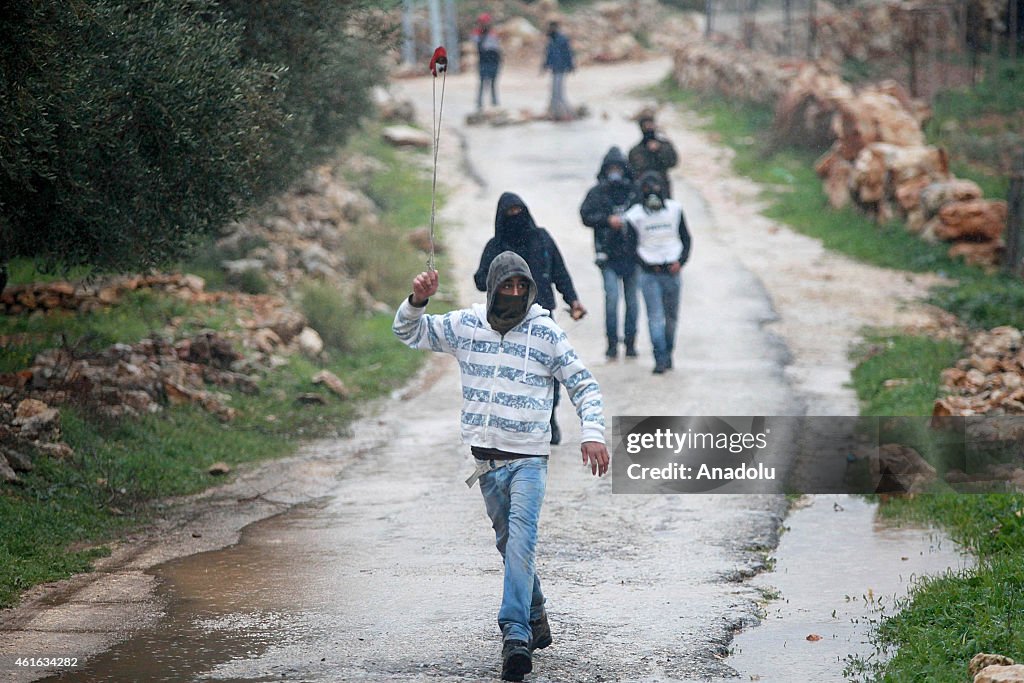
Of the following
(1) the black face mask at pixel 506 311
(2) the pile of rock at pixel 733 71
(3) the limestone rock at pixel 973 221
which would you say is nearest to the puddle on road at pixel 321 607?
(1) the black face mask at pixel 506 311

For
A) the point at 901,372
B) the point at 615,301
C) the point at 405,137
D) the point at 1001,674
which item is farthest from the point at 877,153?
the point at 1001,674

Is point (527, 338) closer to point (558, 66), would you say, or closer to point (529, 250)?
point (529, 250)

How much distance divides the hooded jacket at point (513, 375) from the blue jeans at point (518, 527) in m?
0.12

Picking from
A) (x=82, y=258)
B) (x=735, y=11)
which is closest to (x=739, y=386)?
(x=82, y=258)

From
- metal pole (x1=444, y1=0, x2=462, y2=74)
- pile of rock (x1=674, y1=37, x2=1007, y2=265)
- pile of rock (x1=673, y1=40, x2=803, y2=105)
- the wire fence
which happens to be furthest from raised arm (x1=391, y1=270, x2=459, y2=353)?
metal pole (x1=444, y1=0, x2=462, y2=74)

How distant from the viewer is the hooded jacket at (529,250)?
356 inches

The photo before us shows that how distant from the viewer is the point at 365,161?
25.3m

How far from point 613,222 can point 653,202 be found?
16.8 inches

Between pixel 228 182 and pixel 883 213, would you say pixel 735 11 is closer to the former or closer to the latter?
pixel 883 213

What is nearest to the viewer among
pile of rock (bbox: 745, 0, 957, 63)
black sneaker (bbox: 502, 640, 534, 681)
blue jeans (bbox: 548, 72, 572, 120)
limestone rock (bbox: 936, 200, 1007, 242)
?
black sneaker (bbox: 502, 640, 534, 681)

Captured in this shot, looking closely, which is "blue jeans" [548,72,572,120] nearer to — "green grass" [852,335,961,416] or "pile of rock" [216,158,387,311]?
"pile of rock" [216,158,387,311]

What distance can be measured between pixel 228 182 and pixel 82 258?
120 centimetres

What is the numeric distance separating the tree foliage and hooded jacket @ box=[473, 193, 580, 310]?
206 cm

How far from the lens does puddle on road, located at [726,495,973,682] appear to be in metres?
6.15
